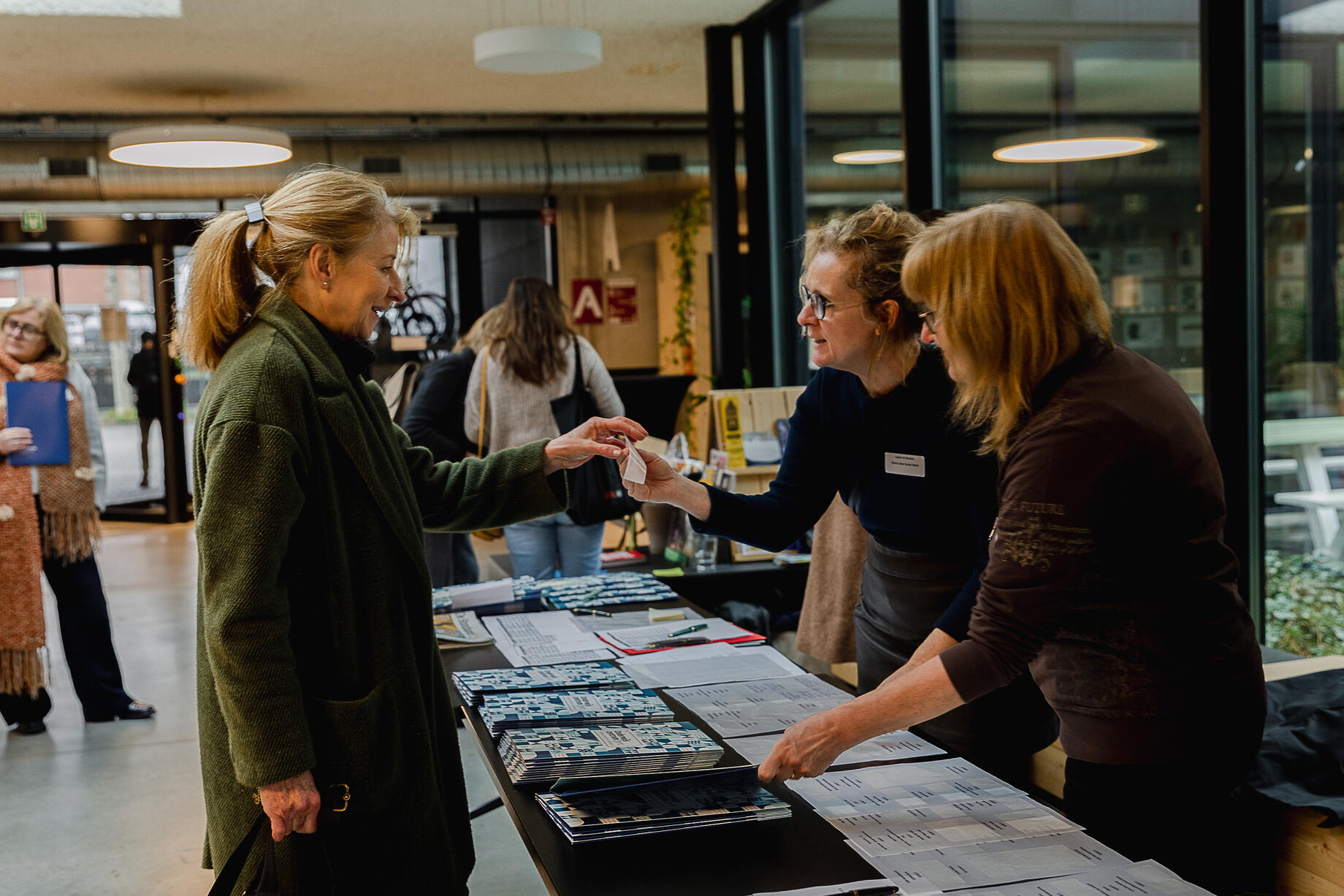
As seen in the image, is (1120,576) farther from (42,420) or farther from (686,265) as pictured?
(686,265)

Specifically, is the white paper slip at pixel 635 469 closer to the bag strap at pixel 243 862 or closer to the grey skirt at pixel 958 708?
the grey skirt at pixel 958 708

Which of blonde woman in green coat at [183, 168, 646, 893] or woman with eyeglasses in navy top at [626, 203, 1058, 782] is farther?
woman with eyeglasses in navy top at [626, 203, 1058, 782]

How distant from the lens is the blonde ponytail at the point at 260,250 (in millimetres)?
1738

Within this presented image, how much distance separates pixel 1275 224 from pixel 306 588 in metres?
2.72

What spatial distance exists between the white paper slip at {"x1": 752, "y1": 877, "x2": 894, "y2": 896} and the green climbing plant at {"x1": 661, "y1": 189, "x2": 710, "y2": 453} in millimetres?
8942

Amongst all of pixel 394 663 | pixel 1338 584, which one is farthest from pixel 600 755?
pixel 1338 584

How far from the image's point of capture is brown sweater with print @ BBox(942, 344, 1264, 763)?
1463 mm

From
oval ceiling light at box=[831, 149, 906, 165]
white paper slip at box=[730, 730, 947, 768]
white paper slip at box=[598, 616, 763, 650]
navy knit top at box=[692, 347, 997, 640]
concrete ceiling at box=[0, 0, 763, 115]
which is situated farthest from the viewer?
concrete ceiling at box=[0, 0, 763, 115]

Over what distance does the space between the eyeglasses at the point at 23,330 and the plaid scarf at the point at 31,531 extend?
10 cm

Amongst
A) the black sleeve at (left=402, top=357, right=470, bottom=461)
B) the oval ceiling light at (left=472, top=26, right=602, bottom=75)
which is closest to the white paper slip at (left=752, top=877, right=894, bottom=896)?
the black sleeve at (left=402, top=357, right=470, bottom=461)

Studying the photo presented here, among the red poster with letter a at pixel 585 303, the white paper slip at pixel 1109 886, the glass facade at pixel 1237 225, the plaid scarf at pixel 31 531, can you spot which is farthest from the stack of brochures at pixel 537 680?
the red poster with letter a at pixel 585 303

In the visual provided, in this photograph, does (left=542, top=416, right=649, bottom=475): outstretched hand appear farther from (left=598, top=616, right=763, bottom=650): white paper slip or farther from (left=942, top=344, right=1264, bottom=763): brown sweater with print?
(left=942, top=344, right=1264, bottom=763): brown sweater with print

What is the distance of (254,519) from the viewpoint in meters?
1.55

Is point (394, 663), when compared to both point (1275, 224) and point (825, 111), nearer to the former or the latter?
point (1275, 224)
